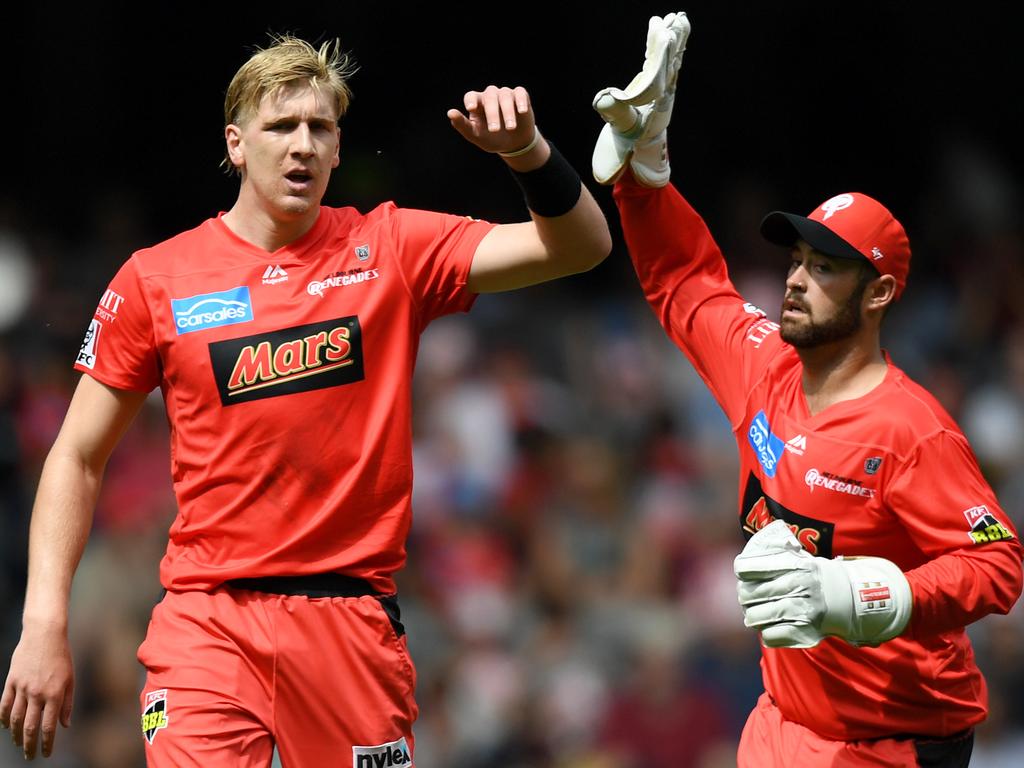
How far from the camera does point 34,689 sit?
4.20 meters

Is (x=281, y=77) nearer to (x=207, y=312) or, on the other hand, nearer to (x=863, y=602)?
(x=207, y=312)

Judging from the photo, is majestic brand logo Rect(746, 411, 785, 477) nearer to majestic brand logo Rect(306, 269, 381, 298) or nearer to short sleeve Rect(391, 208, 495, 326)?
short sleeve Rect(391, 208, 495, 326)

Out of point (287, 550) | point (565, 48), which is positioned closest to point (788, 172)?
point (565, 48)

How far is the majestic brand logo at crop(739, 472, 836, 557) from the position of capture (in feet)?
15.3

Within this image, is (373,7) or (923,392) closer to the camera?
(923,392)

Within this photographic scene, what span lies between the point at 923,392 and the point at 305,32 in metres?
8.30

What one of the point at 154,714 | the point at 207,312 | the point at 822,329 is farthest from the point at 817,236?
the point at 154,714

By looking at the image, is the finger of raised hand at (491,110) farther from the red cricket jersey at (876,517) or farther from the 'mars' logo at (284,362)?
the red cricket jersey at (876,517)

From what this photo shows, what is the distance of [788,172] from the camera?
12.4m

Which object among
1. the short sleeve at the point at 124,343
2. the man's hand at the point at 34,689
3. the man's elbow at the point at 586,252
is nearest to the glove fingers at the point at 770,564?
the man's elbow at the point at 586,252

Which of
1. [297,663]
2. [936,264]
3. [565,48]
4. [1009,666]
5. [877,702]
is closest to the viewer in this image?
[297,663]

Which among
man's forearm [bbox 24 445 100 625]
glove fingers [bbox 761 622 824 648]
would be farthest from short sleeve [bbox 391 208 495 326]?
glove fingers [bbox 761 622 824 648]

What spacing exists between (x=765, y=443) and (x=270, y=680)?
1686mm

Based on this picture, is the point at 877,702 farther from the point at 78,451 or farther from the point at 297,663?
the point at 78,451
